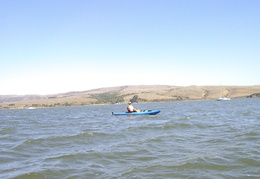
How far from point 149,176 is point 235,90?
161520mm

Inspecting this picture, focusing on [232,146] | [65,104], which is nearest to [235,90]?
[65,104]

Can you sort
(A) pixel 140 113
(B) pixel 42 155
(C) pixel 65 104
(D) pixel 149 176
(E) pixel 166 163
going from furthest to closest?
(C) pixel 65 104 → (A) pixel 140 113 → (B) pixel 42 155 → (E) pixel 166 163 → (D) pixel 149 176

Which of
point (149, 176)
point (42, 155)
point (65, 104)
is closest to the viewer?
point (149, 176)

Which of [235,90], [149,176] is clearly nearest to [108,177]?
[149,176]

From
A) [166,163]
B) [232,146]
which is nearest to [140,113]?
[232,146]

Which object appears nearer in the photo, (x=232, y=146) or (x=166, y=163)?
(x=166, y=163)

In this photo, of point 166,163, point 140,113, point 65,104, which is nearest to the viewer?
point 166,163

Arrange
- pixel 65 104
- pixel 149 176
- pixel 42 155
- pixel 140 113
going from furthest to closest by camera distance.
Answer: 1. pixel 65 104
2. pixel 140 113
3. pixel 42 155
4. pixel 149 176

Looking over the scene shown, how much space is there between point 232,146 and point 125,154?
17.4 feet

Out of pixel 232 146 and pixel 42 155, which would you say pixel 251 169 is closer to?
pixel 232 146

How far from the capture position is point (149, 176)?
27.2 ft

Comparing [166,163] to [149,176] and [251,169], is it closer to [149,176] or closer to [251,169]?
[149,176]

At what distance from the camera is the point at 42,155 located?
1234 centimetres

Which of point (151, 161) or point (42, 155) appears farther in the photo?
point (42, 155)
